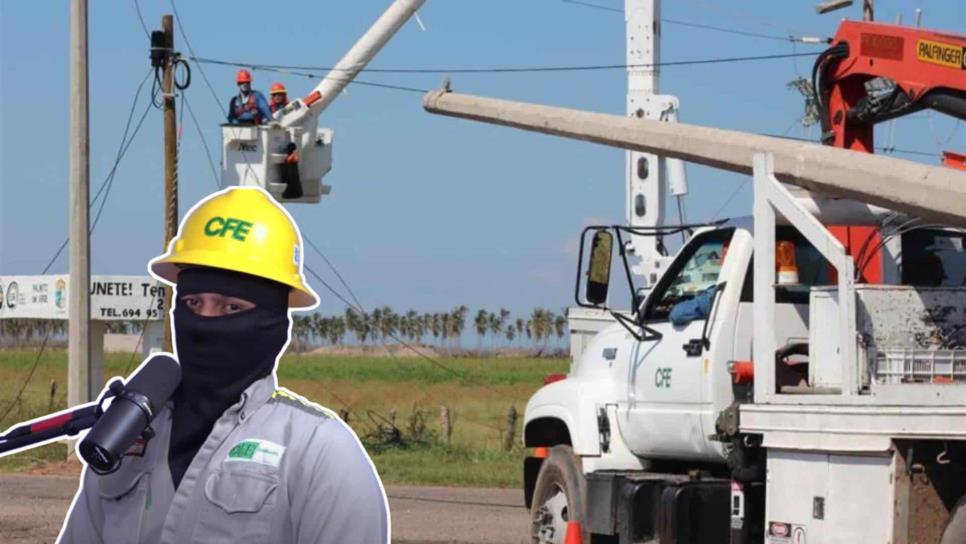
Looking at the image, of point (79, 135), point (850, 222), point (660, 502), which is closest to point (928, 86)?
point (850, 222)

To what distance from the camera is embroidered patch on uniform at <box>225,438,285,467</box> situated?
127 inches

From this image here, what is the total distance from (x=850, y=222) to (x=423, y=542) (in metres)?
7.37

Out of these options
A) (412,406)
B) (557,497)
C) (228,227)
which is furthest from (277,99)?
(412,406)

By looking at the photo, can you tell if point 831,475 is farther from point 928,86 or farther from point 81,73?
point 81,73

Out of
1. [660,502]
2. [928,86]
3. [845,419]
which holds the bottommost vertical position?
[660,502]

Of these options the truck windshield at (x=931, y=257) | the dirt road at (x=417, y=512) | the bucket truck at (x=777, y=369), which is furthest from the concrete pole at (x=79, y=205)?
the truck windshield at (x=931, y=257)

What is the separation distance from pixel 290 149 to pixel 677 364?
1264 centimetres

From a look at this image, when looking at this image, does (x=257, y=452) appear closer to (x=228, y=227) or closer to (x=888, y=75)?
(x=228, y=227)

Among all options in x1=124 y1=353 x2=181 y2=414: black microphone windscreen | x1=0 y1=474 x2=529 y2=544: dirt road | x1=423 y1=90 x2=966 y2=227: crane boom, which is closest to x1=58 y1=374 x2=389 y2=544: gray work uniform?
x1=124 y1=353 x2=181 y2=414: black microphone windscreen

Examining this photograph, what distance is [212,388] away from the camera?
3.37m

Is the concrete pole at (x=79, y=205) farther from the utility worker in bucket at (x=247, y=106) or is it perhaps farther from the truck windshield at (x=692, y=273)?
the truck windshield at (x=692, y=273)

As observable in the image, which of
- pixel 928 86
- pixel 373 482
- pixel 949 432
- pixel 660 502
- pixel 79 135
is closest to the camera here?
pixel 373 482

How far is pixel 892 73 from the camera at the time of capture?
36.4ft

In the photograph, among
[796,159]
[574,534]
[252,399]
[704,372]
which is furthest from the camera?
[574,534]
